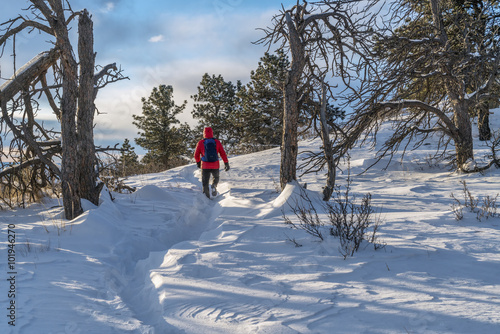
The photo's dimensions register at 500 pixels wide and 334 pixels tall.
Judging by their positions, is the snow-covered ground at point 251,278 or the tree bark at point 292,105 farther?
the tree bark at point 292,105

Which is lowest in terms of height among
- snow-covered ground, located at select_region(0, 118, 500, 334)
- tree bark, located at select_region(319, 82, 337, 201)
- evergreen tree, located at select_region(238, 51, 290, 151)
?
snow-covered ground, located at select_region(0, 118, 500, 334)

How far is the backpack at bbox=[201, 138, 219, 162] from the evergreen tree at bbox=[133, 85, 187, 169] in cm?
1750

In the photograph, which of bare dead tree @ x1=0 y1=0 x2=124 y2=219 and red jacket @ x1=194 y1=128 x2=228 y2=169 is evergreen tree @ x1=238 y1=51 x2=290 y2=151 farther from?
bare dead tree @ x1=0 y1=0 x2=124 y2=219

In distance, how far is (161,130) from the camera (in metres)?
26.6

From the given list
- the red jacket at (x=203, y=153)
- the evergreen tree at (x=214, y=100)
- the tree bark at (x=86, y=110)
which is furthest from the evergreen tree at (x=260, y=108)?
the tree bark at (x=86, y=110)

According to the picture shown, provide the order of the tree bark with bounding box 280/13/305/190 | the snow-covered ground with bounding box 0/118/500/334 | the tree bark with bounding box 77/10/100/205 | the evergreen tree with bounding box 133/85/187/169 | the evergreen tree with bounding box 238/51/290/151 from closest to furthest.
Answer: the snow-covered ground with bounding box 0/118/500/334 → the tree bark with bounding box 77/10/100/205 → the tree bark with bounding box 280/13/305/190 → the evergreen tree with bounding box 238/51/290/151 → the evergreen tree with bounding box 133/85/187/169

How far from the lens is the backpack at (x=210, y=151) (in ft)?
30.2

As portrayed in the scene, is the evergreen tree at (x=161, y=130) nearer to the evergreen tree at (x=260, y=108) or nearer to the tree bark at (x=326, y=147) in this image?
the evergreen tree at (x=260, y=108)

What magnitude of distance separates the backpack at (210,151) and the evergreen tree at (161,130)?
1750 cm

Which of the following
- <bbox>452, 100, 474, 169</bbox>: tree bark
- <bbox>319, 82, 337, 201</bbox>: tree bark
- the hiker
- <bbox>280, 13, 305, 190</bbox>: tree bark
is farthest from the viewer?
the hiker

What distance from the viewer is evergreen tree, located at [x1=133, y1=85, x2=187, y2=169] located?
26.5m

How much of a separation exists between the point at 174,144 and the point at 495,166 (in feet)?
72.9

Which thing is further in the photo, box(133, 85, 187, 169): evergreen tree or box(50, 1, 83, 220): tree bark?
box(133, 85, 187, 169): evergreen tree

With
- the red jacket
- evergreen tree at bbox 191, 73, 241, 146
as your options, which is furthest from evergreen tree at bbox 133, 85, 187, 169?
the red jacket
